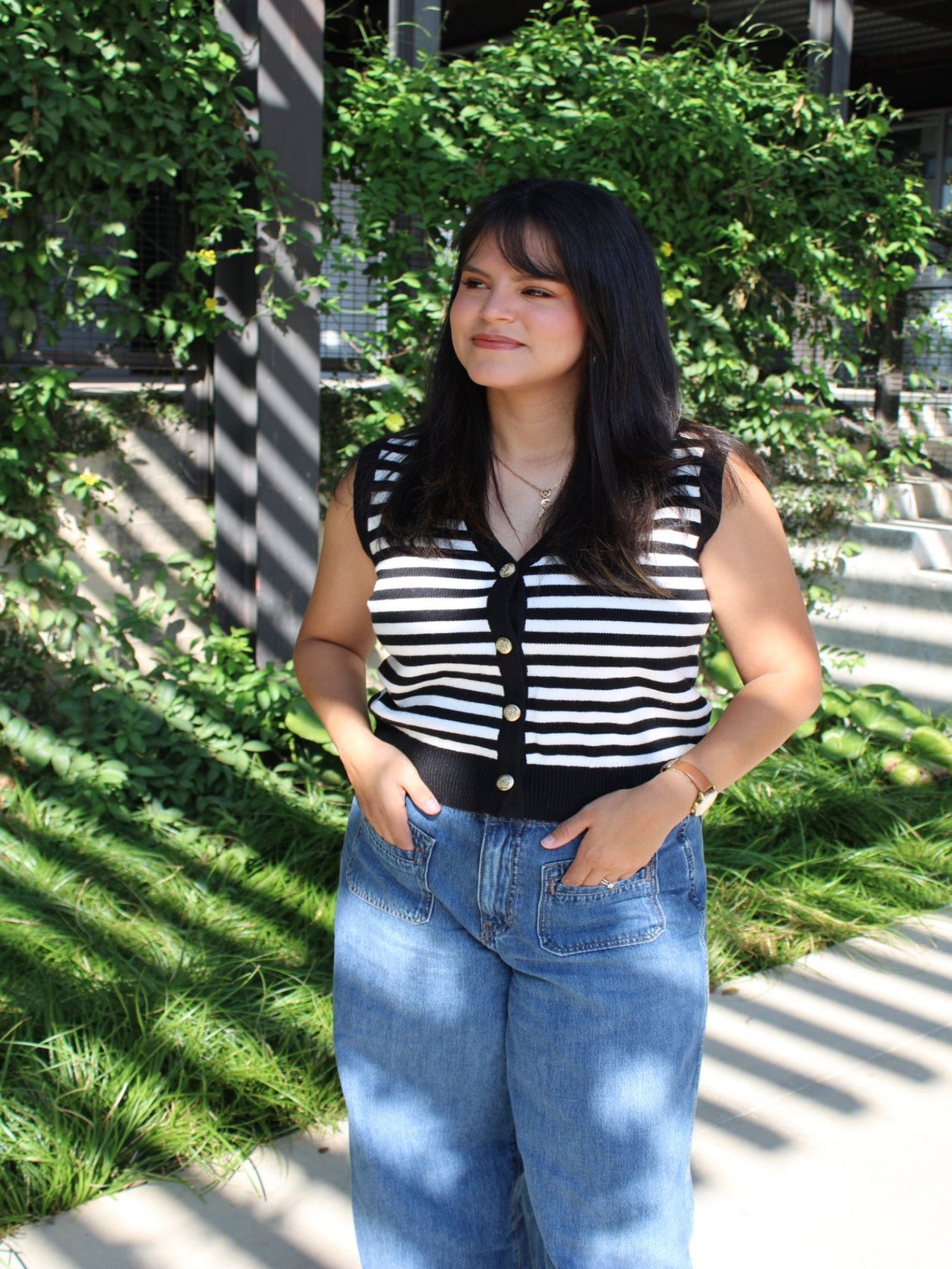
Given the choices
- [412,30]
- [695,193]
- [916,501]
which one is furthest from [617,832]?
[916,501]

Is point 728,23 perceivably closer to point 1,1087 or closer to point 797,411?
point 797,411

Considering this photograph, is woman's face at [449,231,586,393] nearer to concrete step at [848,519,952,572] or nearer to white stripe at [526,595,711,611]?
white stripe at [526,595,711,611]

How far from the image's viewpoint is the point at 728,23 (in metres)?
9.04

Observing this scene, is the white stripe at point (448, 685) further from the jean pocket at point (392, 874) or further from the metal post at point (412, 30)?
the metal post at point (412, 30)

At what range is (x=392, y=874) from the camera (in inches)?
60.1

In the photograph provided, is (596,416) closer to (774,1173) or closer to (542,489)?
(542,489)

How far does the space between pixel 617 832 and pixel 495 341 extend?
56cm

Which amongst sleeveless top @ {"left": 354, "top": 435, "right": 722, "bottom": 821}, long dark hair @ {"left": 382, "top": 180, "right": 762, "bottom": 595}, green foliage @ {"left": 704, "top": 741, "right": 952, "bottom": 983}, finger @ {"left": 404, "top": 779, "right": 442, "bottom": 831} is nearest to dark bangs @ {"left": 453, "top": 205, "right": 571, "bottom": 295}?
long dark hair @ {"left": 382, "top": 180, "right": 762, "bottom": 595}

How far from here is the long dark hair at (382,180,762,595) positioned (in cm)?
147

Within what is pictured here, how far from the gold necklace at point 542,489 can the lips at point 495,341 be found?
5.9 inches

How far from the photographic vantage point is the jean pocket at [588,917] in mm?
1421

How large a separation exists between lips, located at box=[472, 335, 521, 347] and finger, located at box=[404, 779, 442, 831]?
50 centimetres

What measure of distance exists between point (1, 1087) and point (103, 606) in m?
2.00

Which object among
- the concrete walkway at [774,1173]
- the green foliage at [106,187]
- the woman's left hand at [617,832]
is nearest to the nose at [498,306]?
the woman's left hand at [617,832]
